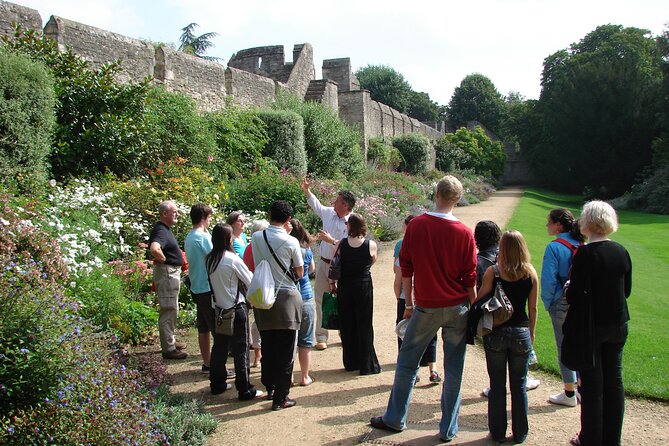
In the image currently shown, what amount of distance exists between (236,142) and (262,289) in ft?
29.7

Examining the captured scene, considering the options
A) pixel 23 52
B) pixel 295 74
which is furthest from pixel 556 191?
pixel 23 52

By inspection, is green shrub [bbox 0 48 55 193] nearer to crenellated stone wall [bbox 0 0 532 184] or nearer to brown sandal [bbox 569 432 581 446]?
crenellated stone wall [bbox 0 0 532 184]

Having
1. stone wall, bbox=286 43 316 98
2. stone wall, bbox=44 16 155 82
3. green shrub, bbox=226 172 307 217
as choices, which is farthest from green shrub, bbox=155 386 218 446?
stone wall, bbox=286 43 316 98

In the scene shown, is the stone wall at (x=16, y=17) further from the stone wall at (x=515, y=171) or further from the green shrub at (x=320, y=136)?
the stone wall at (x=515, y=171)

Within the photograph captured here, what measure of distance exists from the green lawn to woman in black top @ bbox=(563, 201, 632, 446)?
155 centimetres

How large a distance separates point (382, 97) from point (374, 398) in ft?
169

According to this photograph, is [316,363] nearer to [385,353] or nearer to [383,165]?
[385,353]

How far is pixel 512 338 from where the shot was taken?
388cm

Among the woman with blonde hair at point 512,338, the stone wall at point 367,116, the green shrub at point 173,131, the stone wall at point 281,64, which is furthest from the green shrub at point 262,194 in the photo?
the stone wall at point 367,116

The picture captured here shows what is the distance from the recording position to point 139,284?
22.6ft

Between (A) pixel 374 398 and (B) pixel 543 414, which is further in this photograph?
(A) pixel 374 398

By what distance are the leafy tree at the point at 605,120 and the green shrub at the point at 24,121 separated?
3369cm

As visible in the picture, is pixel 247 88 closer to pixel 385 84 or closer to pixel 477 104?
pixel 385 84

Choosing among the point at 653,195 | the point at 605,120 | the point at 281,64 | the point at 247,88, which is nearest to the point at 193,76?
the point at 247,88
